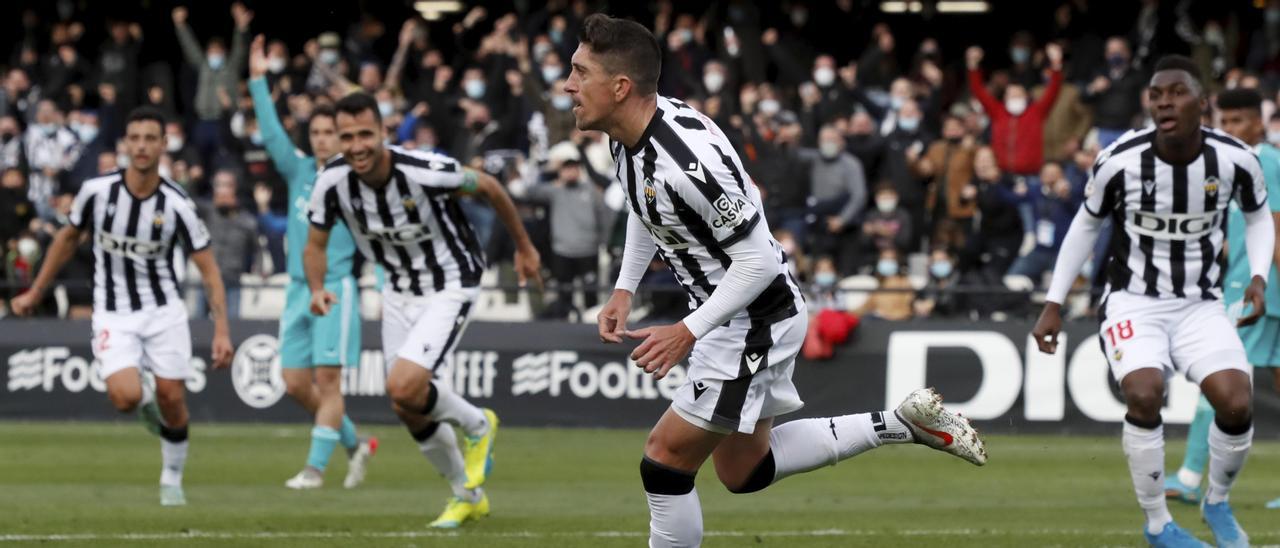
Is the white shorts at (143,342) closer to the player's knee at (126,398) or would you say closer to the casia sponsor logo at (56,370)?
the player's knee at (126,398)

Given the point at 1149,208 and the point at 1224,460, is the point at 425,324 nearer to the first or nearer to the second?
the point at 1149,208

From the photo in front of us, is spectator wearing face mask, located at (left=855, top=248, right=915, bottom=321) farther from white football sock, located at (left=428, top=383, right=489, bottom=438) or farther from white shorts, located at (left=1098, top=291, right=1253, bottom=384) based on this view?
white shorts, located at (left=1098, top=291, right=1253, bottom=384)

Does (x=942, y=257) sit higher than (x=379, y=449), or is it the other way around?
(x=942, y=257)

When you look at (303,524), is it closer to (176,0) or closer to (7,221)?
(7,221)

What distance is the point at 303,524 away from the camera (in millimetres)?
9406

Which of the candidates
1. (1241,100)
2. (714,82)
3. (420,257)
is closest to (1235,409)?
(1241,100)

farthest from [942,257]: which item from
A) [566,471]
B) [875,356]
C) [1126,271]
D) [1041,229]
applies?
[1126,271]

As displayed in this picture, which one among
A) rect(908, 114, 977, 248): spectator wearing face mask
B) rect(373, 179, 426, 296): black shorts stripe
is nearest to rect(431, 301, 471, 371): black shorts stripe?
rect(373, 179, 426, 296): black shorts stripe

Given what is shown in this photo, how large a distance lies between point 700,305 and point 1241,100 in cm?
442

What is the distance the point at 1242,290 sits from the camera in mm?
10414

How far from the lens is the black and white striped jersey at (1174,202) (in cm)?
810

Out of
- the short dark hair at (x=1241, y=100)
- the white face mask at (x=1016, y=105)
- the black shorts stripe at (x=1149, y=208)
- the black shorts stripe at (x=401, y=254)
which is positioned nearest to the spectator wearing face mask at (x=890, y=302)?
the white face mask at (x=1016, y=105)

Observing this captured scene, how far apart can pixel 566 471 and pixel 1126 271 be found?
5.21 metres

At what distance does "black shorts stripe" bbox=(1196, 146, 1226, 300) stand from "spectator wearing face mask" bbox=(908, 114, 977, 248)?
31.0ft
